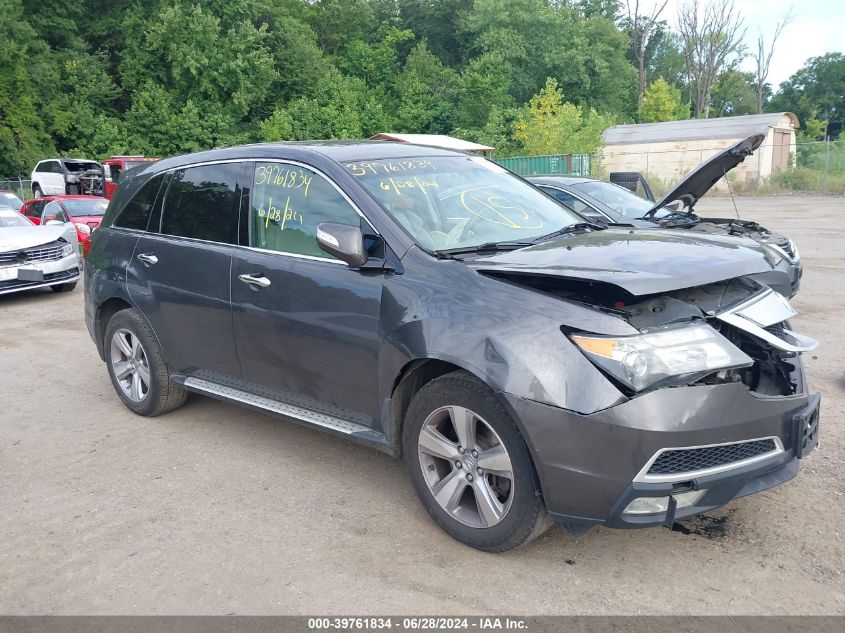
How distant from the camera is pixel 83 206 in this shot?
1606cm

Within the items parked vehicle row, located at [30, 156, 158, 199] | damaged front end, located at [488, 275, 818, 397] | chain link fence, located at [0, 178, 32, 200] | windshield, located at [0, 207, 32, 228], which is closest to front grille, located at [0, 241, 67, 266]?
windshield, located at [0, 207, 32, 228]

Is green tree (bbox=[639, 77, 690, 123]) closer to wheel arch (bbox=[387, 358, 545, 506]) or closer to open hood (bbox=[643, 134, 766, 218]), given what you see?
open hood (bbox=[643, 134, 766, 218])

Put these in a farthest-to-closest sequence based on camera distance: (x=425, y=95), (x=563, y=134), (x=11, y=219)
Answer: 1. (x=425, y=95)
2. (x=563, y=134)
3. (x=11, y=219)

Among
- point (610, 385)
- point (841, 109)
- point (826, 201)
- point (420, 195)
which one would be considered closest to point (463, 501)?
point (610, 385)

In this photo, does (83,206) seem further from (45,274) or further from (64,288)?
(45,274)

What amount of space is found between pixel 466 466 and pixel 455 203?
1.54 meters

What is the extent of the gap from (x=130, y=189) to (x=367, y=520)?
3290 millimetres

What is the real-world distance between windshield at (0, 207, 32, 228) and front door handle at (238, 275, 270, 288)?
29.4ft

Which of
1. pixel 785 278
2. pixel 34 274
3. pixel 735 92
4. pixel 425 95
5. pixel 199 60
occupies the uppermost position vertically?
pixel 199 60

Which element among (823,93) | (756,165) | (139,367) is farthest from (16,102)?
(823,93)

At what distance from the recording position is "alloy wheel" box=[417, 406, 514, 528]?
3.25m

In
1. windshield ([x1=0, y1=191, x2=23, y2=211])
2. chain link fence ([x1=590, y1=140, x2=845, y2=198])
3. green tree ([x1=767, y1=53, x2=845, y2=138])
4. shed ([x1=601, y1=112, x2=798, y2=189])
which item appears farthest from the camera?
green tree ([x1=767, y1=53, x2=845, y2=138])

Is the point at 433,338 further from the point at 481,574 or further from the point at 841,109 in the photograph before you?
the point at 841,109

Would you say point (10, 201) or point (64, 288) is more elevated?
point (10, 201)
